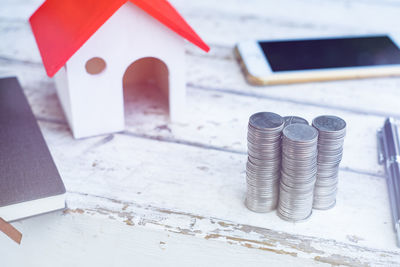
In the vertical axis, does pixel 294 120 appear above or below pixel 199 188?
above

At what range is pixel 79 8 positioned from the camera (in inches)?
32.9

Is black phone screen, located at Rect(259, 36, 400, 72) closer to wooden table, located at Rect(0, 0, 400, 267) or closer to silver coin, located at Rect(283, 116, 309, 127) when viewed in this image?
wooden table, located at Rect(0, 0, 400, 267)

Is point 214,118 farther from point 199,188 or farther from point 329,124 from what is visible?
point 329,124

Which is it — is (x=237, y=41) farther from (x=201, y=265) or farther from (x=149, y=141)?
(x=201, y=265)

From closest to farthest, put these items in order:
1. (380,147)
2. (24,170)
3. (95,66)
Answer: (24,170)
(380,147)
(95,66)

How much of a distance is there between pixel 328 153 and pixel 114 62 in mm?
362

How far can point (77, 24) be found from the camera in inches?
31.8

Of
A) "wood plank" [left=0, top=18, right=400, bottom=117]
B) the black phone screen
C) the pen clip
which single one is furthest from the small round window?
the pen clip

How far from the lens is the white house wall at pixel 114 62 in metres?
0.82

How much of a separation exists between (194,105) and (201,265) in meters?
0.35

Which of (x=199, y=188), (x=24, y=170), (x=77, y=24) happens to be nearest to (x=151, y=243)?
(x=199, y=188)

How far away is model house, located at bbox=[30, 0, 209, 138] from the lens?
2.61ft

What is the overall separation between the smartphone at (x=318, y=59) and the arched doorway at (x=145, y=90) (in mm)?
181

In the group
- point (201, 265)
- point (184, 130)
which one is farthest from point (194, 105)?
point (201, 265)
